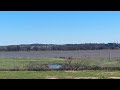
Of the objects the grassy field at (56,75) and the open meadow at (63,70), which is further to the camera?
the open meadow at (63,70)

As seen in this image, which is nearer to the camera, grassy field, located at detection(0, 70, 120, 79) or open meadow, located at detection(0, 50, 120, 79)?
grassy field, located at detection(0, 70, 120, 79)

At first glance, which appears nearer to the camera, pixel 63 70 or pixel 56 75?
pixel 56 75

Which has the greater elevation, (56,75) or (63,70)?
(56,75)
